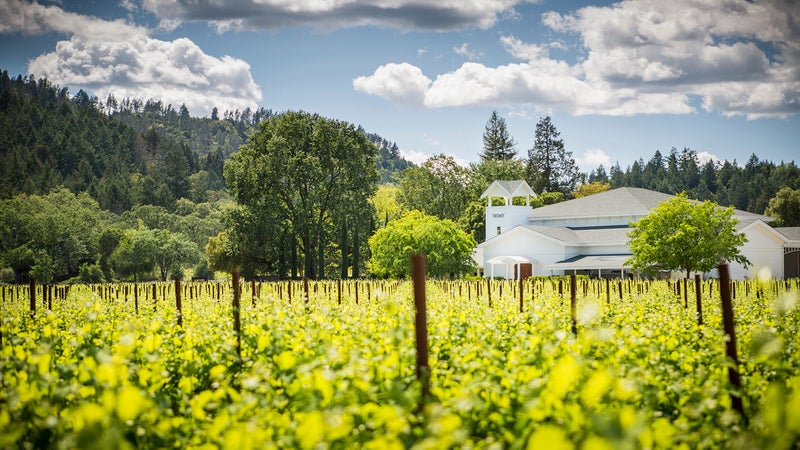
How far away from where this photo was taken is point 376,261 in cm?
4569

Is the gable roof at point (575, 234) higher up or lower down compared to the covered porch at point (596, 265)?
higher up

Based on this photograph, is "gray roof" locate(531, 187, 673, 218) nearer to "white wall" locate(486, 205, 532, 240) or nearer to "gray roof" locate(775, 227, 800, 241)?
"white wall" locate(486, 205, 532, 240)

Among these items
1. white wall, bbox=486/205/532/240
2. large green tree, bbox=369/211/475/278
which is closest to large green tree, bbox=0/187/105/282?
large green tree, bbox=369/211/475/278

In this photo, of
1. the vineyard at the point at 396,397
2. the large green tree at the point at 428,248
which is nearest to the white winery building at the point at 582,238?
the large green tree at the point at 428,248

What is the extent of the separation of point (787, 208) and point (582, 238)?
113 feet

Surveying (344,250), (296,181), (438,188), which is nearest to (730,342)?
(296,181)

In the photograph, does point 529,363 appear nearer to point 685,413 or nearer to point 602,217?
point 685,413

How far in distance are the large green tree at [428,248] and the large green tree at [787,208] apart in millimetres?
41577

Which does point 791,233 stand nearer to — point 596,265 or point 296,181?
point 596,265

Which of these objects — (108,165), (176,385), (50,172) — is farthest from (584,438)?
(108,165)

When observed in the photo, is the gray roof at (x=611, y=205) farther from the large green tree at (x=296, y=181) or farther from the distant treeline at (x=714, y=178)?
the distant treeline at (x=714, y=178)

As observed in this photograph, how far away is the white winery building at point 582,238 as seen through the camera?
145 feet

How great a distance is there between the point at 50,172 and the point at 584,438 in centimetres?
12355

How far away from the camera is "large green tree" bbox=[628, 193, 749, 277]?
31.0 m
